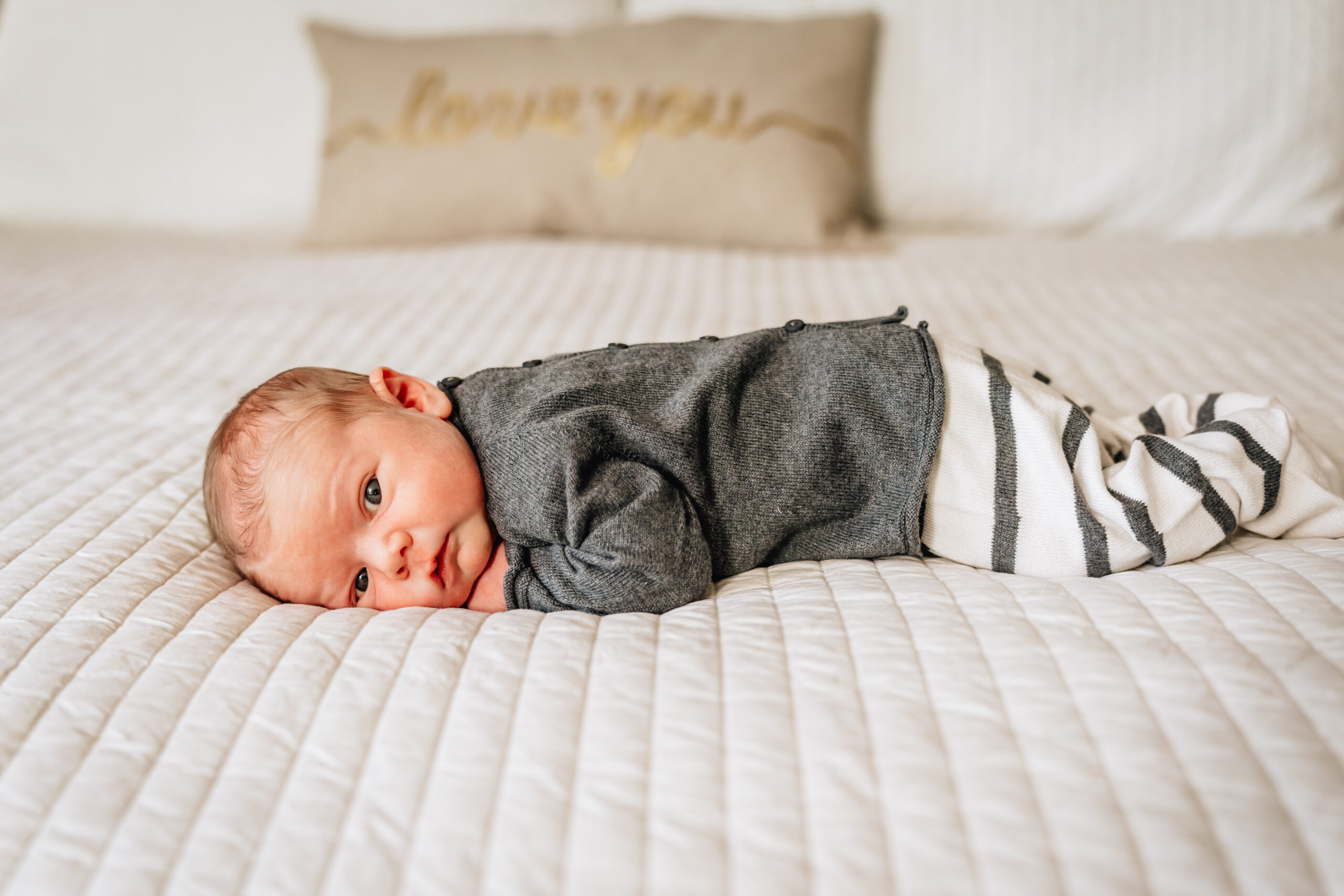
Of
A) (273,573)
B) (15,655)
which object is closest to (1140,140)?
(273,573)

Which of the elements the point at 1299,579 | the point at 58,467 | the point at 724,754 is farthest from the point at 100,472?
the point at 1299,579

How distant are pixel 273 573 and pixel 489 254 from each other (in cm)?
97

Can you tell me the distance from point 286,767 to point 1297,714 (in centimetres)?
58

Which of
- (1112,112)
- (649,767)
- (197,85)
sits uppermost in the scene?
(1112,112)

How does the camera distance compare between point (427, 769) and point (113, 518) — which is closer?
point (427, 769)

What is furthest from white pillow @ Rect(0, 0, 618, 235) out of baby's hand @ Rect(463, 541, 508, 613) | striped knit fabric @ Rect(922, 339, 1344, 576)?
striped knit fabric @ Rect(922, 339, 1344, 576)

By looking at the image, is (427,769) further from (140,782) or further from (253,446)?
(253,446)

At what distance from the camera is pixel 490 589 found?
0.82 meters

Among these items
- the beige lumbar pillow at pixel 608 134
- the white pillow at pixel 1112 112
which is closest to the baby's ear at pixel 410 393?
the beige lumbar pillow at pixel 608 134

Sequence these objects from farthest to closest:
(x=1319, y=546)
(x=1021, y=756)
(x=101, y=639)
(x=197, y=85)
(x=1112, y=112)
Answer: (x=197, y=85), (x=1112, y=112), (x=1319, y=546), (x=101, y=639), (x=1021, y=756)

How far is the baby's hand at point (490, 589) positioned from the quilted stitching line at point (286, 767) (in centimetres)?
13

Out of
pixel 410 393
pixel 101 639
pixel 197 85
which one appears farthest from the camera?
pixel 197 85

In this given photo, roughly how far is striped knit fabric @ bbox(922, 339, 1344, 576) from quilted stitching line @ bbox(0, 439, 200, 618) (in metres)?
0.68

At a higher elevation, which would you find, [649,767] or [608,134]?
[608,134]
